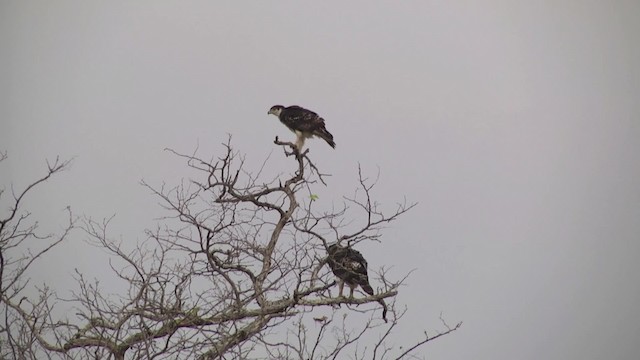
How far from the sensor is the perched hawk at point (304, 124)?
3775 millimetres

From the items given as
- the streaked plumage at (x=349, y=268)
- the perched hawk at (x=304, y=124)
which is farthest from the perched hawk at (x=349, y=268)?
the perched hawk at (x=304, y=124)

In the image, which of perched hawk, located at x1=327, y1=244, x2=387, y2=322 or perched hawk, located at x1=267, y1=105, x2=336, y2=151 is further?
perched hawk, located at x1=267, y1=105, x2=336, y2=151

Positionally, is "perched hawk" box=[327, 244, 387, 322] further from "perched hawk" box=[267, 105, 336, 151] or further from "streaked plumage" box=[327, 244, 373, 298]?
"perched hawk" box=[267, 105, 336, 151]

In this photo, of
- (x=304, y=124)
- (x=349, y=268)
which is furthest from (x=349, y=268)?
(x=304, y=124)

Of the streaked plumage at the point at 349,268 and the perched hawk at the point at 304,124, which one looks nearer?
the streaked plumage at the point at 349,268

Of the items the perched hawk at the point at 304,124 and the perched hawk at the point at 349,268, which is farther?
the perched hawk at the point at 304,124

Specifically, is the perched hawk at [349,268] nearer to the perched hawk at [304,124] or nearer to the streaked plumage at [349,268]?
the streaked plumage at [349,268]

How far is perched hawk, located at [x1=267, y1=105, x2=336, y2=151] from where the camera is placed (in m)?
3.78

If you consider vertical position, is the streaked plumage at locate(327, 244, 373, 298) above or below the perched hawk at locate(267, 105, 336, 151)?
below

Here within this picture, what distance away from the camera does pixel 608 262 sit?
4.57 metres

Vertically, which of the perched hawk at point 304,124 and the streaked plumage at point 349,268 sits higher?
the perched hawk at point 304,124

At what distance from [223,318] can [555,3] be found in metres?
2.83

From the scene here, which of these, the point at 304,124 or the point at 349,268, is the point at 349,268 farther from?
the point at 304,124

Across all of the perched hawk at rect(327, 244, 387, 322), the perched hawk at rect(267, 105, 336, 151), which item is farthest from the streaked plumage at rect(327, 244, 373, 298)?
the perched hawk at rect(267, 105, 336, 151)
